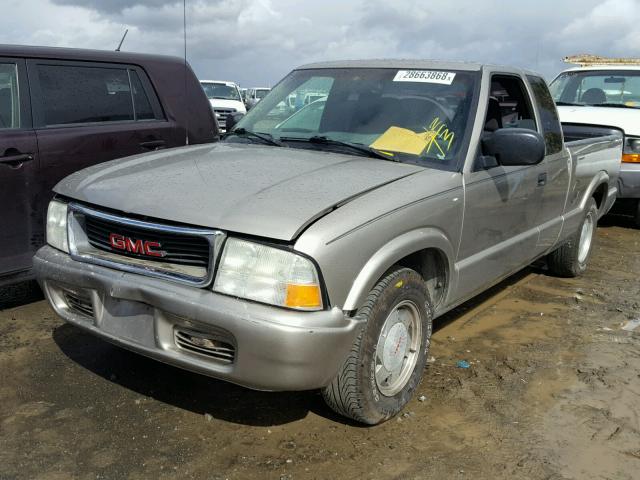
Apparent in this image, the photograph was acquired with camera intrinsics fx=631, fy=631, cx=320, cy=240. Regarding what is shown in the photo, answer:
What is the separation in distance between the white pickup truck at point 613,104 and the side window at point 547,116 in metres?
2.90

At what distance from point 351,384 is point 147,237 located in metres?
1.09

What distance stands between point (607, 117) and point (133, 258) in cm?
715

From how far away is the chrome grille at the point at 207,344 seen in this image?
254cm

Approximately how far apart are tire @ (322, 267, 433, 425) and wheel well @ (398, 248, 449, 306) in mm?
199

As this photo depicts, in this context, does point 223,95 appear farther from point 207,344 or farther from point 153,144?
point 207,344

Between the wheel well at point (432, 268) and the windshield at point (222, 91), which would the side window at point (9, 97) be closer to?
the wheel well at point (432, 268)

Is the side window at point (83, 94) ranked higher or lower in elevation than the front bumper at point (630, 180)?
higher

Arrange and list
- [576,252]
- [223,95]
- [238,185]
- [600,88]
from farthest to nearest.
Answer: [223,95], [600,88], [576,252], [238,185]

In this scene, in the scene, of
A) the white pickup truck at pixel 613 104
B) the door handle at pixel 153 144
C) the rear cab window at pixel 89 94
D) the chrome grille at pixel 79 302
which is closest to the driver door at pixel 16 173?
the rear cab window at pixel 89 94

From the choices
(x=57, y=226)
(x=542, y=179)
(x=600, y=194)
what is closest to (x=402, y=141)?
(x=542, y=179)

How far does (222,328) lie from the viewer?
245 cm

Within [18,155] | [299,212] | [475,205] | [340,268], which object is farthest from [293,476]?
[18,155]

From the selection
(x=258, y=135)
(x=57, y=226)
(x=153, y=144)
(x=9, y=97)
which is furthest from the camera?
(x=153, y=144)

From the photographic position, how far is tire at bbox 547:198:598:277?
5430 millimetres
